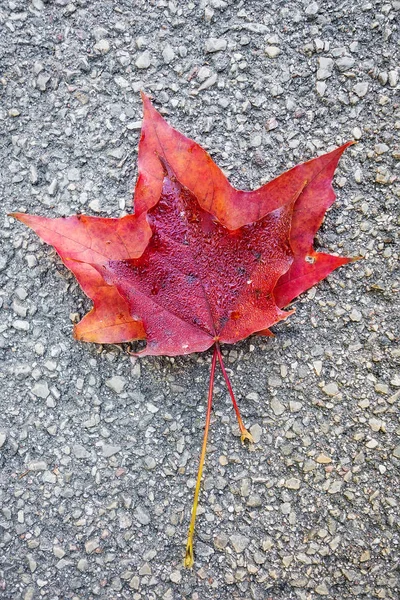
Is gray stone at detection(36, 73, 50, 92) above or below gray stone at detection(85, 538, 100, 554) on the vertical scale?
above

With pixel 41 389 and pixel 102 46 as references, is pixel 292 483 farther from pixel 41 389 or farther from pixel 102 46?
pixel 102 46

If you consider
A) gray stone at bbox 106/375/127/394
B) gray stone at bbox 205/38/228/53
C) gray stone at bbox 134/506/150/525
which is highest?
gray stone at bbox 205/38/228/53

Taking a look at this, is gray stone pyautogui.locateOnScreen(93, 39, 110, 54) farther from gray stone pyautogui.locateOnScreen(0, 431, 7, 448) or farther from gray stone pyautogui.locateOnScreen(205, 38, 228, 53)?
gray stone pyautogui.locateOnScreen(0, 431, 7, 448)

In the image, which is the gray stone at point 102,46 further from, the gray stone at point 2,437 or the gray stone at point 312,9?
the gray stone at point 2,437

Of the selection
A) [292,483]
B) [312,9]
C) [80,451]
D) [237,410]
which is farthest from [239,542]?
[312,9]

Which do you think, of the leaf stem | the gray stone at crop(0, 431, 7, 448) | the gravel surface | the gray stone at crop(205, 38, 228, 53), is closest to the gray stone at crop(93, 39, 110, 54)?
the gravel surface

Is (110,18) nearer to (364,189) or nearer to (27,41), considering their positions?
(27,41)

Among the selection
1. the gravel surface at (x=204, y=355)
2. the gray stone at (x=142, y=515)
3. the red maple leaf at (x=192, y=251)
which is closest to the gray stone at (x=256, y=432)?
the gravel surface at (x=204, y=355)

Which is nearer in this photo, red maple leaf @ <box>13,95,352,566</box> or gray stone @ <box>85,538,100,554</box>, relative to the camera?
red maple leaf @ <box>13,95,352,566</box>
